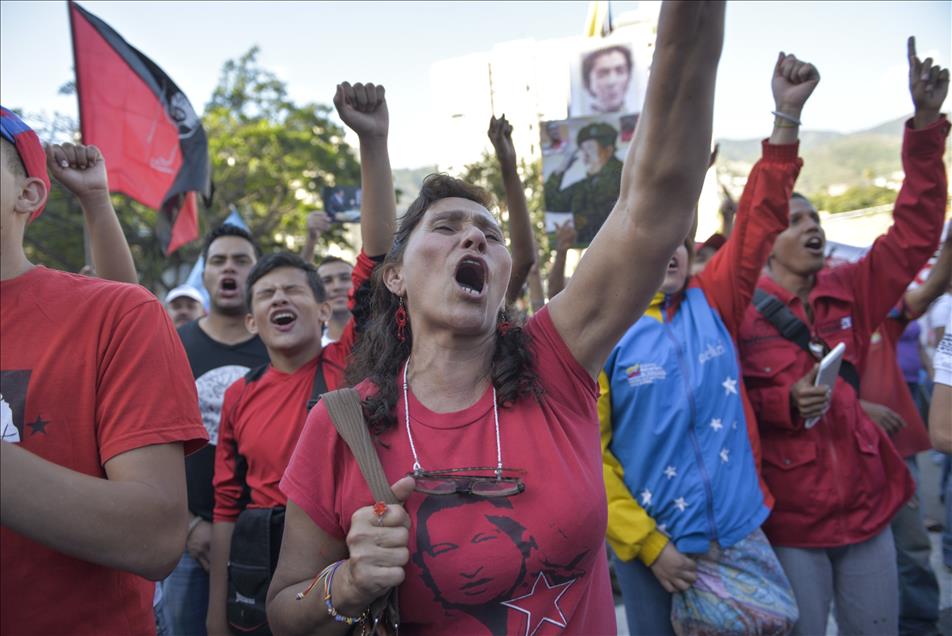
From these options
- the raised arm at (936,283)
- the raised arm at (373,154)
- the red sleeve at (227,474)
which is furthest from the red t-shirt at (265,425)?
the raised arm at (936,283)

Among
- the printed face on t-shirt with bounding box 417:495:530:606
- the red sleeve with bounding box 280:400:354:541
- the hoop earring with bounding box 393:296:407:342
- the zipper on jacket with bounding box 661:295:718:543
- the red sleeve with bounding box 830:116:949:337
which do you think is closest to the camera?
the printed face on t-shirt with bounding box 417:495:530:606

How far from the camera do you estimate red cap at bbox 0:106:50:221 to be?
5.16 ft

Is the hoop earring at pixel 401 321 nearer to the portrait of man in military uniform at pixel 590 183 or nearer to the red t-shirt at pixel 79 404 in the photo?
the red t-shirt at pixel 79 404

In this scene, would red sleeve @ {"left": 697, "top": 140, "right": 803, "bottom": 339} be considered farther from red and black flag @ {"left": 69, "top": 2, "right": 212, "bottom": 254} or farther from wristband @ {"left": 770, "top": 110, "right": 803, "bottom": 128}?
red and black flag @ {"left": 69, "top": 2, "right": 212, "bottom": 254}

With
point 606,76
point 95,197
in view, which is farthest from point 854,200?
point 95,197

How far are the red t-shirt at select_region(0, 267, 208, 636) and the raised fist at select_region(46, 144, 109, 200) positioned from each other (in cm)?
92

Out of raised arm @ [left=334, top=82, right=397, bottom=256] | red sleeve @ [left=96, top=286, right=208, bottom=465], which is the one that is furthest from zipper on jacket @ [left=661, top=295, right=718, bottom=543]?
red sleeve @ [left=96, top=286, right=208, bottom=465]

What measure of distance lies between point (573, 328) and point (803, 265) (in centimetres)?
215

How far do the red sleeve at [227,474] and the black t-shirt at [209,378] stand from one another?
0.44ft

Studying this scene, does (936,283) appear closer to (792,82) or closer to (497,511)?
(792,82)

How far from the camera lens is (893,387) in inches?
183

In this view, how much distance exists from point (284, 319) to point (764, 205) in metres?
2.05

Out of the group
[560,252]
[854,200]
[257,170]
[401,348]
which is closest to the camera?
[401,348]

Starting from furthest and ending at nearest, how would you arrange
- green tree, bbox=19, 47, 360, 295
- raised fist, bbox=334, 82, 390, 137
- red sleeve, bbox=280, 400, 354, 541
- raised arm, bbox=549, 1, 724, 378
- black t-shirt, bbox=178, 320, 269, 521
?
green tree, bbox=19, 47, 360, 295, black t-shirt, bbox=178, 320, 269, 521, raised fist, bbox=334, 82, 390, 137, red sleeve, bbox=280, 400, 354, 541, raised arm, bbox=549, 1, 724, 378
